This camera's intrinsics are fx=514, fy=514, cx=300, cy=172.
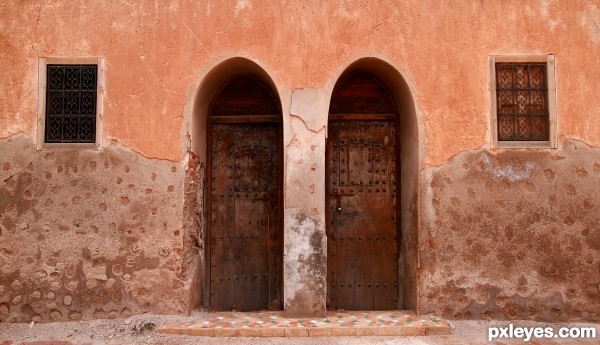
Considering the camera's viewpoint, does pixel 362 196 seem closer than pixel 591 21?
No

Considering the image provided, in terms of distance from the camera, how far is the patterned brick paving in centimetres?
518

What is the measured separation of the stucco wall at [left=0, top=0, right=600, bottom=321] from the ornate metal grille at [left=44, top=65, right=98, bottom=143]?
0.54 ft

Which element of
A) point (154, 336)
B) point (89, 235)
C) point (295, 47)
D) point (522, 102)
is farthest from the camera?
point (522, 102)

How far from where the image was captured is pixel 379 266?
21.1ft

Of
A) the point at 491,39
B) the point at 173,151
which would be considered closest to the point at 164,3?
the point at 173,151

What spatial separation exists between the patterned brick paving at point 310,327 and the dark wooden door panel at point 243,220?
882 millimetres

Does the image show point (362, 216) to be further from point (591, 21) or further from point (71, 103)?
point (71, 103)

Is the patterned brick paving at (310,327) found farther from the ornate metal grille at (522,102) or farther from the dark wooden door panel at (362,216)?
the ornate metal grille at (522,102)

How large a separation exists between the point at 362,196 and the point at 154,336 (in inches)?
115

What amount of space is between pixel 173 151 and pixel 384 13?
283 cm

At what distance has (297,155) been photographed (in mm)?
5688

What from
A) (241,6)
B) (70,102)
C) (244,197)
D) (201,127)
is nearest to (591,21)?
(241,6)

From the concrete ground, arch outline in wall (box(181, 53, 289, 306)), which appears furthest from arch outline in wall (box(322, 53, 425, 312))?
arch outline in wall (box(181, 53, 289, 306))

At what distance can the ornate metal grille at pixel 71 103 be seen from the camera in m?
5.79
